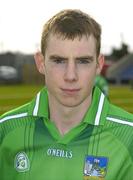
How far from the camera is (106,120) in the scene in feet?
10.9

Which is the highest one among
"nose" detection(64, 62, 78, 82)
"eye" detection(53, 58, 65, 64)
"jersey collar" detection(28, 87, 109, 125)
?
"eye" detection(53, 58, 65, 64)

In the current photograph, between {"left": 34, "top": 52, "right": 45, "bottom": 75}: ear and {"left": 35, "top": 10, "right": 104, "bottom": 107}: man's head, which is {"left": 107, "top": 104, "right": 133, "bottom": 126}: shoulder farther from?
{"left": 34, "top": 52, "right": 45, "bottom": 75}: ear

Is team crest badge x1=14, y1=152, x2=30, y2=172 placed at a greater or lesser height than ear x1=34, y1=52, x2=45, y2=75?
lesser

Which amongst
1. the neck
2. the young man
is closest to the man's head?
the young man

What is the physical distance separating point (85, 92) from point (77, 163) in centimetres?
42

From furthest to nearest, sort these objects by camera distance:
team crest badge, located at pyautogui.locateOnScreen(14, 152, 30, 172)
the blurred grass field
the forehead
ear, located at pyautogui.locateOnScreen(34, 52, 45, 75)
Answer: the blurred grass field
team crest badge, located at pyautogui.locateOnScreen(14, 152, 30, 172)
ear, located at pyautogui.locateOnScreen(34, 52, 45, 75)
the forehead

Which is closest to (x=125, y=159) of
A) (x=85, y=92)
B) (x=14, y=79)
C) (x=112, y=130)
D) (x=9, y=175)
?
(x=112, y=130)

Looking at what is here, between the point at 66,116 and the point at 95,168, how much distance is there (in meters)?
0.33

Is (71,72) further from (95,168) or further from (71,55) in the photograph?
(95,168)

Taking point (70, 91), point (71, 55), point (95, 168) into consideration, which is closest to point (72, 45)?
point (71, 55)

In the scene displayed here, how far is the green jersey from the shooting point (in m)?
3.26

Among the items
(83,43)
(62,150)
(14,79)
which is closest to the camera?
(83,43)

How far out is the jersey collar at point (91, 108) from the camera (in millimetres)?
3316

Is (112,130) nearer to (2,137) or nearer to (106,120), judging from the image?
(106,120)
